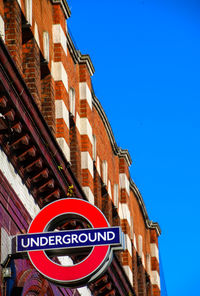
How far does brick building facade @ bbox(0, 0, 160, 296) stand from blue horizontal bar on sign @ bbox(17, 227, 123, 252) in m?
1.05

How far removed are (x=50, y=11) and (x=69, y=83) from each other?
2.65 metres

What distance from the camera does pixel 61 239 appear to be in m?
24.4

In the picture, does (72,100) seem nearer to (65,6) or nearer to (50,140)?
(65,6)

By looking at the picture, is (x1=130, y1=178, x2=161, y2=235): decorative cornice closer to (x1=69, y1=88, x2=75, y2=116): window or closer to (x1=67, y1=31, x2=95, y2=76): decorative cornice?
(x1=67, y1=31, x2=95, y2=76): decorative cornice

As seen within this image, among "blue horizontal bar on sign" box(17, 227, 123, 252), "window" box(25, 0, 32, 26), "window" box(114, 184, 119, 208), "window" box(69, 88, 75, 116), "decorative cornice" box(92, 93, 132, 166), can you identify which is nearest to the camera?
"blue horizontal bar on sign" box(17, 227, 123, 252)

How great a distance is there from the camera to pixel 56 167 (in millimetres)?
29875

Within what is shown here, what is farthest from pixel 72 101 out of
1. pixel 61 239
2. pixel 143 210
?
pixel 143 210

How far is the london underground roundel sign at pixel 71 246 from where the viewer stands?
24.1 meters

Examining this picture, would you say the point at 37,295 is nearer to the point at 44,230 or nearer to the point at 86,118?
the point at 44,230

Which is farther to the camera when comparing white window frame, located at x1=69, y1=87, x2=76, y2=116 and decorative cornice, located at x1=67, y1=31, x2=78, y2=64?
decorative cornice, located at x1=67, y1=31, x2=78, y2=64

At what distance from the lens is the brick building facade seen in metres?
26.0

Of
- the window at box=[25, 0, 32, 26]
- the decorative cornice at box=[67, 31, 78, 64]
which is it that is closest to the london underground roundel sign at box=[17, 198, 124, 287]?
the window at box=[25, 0, 32, 26]

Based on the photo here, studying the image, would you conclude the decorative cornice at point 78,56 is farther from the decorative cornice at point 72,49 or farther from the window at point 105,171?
the window at point 105,171

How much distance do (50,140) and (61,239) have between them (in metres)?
5.22
